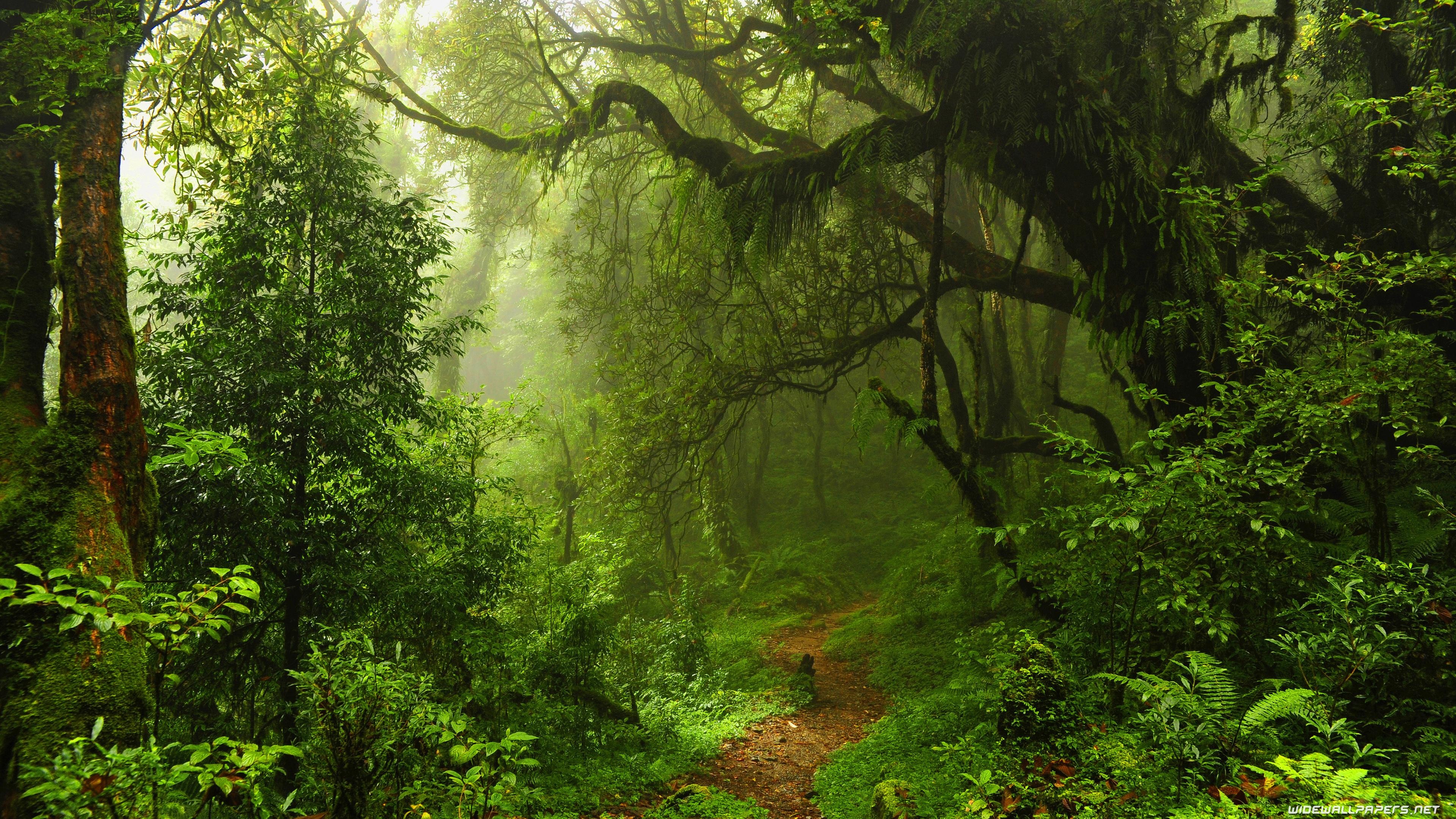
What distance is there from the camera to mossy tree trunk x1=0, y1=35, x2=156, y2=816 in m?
2.73

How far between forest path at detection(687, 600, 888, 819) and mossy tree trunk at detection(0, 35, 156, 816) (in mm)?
4504

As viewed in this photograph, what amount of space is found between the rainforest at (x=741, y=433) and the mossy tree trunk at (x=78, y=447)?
2 centimetres

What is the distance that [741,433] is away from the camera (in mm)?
12672

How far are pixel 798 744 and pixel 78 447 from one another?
661 centimetres

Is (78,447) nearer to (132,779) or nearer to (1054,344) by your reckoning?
(132,779)

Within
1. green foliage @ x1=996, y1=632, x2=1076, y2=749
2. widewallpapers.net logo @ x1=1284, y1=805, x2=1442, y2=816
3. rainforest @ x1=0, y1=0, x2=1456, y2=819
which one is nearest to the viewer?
widewallpapers.net logo @ x1=1284, y1=805, x2=1442, y2=816

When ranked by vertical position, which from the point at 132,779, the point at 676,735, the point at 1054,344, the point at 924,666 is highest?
the point at 1054,344

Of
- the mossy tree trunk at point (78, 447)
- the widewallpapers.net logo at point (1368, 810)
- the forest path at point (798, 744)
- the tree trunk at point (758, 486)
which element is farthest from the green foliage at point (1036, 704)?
the tree trunk at point (758, 486)

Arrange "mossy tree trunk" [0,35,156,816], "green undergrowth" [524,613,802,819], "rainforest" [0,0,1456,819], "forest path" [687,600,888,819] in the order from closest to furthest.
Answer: "mossy tree trunk" [0,35,156,816]
"rainforest" [0,0,1456,819]
"green undergrowth" [524,613,802,819]
"forest path" [687,600,888,819]

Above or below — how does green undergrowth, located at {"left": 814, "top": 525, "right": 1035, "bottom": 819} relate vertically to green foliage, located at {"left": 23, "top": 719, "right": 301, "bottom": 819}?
below

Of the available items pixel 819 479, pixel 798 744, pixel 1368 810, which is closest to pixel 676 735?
pixel 798 744

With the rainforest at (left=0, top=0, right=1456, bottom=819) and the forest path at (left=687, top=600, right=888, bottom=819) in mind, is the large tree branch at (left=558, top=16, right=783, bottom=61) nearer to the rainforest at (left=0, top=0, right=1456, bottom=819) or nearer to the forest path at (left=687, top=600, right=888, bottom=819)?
the rainforest at (left=0, top=0, right=1456, bottom=819)

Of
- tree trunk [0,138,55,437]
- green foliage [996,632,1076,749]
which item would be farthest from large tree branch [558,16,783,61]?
green foliage [996,632,1076,749]

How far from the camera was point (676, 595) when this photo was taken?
1181cm
